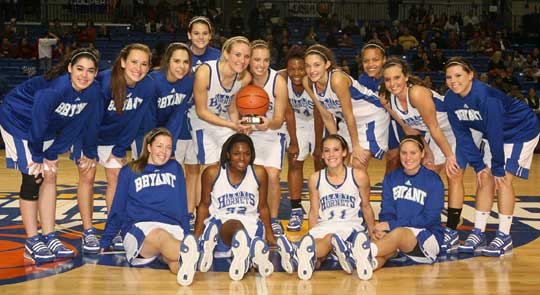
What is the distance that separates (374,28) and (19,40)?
287 inches

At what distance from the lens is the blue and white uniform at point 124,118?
5.81 m

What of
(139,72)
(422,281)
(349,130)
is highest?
(139,72)

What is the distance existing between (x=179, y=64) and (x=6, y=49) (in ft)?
37.6

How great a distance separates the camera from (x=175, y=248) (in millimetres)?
5258

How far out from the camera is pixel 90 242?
5832 mm

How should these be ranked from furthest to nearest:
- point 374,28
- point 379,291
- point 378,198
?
point 374,28
point 378,198
point 379,291

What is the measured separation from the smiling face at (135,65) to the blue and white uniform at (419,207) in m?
1.80

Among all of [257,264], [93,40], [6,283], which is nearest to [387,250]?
[257,264]

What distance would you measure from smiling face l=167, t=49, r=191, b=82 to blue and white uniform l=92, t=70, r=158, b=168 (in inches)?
6.8

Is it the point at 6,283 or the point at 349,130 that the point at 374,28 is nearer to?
the point at 349,130

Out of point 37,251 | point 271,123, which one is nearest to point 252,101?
point 271,123

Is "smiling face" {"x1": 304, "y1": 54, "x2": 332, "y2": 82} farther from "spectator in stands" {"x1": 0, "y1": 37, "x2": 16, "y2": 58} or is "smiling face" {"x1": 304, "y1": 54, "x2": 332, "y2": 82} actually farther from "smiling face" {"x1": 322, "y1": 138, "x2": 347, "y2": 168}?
"spectator in stands" {"x1": 0, "y1": 37, "x2": 16, "y2": 58}

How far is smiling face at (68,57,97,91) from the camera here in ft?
17.8

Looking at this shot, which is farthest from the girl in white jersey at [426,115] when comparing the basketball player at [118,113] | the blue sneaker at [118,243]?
the blue sneaker at [118,243]
